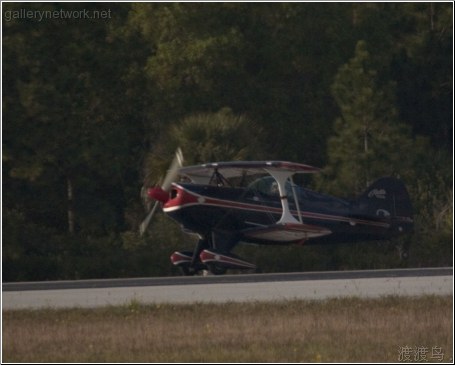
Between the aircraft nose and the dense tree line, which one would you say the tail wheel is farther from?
the dense tree line

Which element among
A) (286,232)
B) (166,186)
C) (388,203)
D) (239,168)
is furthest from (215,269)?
(388,203)

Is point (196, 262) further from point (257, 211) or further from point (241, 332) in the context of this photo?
point (241, 332)

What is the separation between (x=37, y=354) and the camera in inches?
492

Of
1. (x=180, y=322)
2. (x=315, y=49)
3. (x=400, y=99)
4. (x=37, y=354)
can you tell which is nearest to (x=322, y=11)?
(x=315, y=49)

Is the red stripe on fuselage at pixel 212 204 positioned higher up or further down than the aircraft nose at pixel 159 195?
further down

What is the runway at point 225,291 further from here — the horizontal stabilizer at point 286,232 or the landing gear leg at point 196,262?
the horizontal stabilizer at point 286,232

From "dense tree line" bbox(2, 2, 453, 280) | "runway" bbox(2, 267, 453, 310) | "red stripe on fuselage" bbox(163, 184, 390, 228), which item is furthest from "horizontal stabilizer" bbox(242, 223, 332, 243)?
"runway" bbox(2, 267, 453, 310)

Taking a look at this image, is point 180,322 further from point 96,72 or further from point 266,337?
point 96,72

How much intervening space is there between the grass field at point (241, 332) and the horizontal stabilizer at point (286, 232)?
760cm

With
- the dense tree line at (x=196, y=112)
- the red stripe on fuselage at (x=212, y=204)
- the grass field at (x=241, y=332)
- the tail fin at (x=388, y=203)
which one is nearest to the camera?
the grass field at (x=241, y=332)

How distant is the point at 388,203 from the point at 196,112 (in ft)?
35.2

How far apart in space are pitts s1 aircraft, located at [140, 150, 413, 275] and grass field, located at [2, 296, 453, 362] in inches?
289

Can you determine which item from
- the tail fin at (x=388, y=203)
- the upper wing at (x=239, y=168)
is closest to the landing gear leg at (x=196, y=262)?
the upper wing at (x=239, y=168)

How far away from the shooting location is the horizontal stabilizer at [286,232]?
24.4 metres
